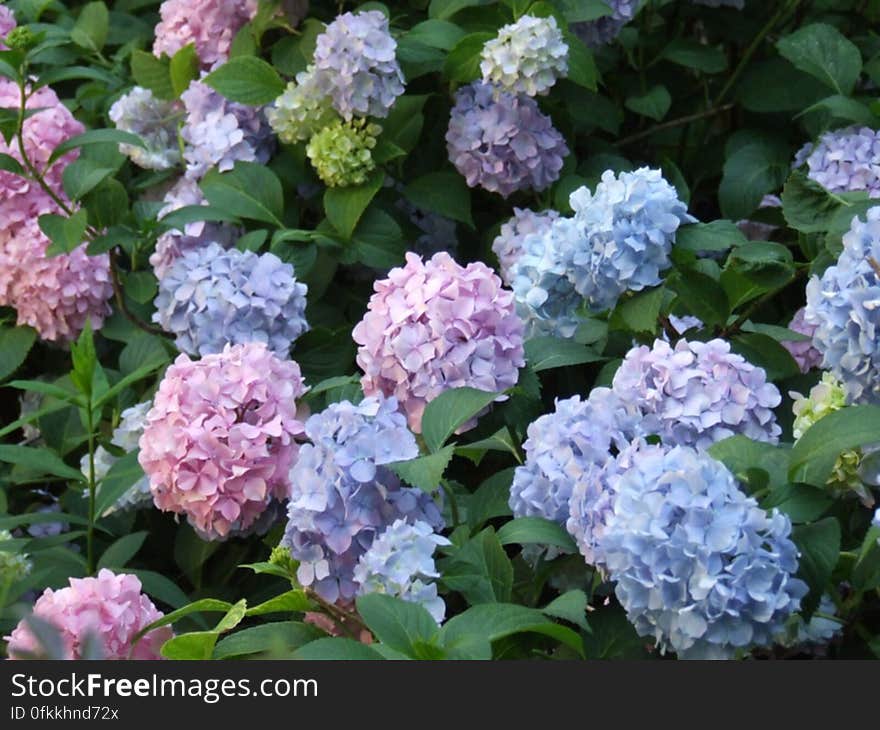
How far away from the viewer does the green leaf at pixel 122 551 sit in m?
1.78

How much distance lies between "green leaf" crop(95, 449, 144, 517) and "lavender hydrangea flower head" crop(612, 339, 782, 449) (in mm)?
646

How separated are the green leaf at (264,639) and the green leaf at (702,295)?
52 cm

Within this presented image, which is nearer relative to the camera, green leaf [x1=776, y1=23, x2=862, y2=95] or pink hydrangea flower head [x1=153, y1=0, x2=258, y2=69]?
green leaf [x1=776, y1=23, x2=862, y2=95]

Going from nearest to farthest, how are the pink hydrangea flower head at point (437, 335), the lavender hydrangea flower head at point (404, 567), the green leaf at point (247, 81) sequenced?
the lavender hydrangea flower head at point (404, 567), the pink hydrangea flower head at point (437, 335), the green leaf at point (247, 81)

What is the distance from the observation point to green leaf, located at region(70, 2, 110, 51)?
250cm

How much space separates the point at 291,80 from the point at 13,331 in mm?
555

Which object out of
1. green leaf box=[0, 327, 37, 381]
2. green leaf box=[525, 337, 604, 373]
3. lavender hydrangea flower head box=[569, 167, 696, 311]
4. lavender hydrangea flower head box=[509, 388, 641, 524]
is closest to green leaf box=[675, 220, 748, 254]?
lavender hydrangea flower head box=[569, 167, 696, 311]

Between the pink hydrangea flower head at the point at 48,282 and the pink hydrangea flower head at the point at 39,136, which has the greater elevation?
the pink hydrangea flower head at the point at 39,136

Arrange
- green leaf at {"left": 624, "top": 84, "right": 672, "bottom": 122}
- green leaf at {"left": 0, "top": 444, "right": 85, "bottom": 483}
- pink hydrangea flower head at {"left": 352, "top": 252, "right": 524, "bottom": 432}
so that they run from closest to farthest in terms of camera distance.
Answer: pink hydrangea flower head at {"left": 352, "top": 252, "right": 524, "bottom": 432} → green leaf at {"left": 0, "top": 444, "right": 85, "bottom": 483} → green leaf at {"left": 624, "top": 84, "right": 672, "bottom": 122}

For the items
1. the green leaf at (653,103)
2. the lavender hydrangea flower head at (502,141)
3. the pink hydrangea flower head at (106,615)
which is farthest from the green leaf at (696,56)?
the pink hydrangea flower head at (106,615)

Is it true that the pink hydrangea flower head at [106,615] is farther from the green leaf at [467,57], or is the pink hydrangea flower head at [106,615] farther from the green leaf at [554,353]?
the green leaf at [467,57]

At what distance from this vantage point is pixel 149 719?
1.02 meters

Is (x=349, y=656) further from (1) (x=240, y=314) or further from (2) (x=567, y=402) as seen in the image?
(1) (x=240, y=314)

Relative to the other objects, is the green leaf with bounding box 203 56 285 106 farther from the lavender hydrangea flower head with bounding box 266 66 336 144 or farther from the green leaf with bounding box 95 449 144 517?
the green leaf with bounding box 95 449 144 517
